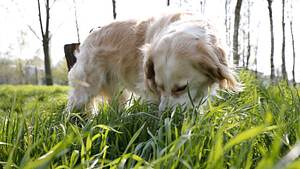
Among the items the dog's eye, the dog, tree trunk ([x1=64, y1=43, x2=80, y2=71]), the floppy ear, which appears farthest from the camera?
tree trunk ([x1=64, y1=43, x2=80, y2=71])

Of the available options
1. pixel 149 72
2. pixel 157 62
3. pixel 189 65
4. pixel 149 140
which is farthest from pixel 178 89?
pixel 149 140

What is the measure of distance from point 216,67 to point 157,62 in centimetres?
56

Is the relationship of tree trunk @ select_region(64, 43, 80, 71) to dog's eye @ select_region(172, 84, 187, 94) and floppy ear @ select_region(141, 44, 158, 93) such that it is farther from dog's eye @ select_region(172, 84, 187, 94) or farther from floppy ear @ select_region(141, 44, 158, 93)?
dog's eye @ select_region(172, 84, 187, 94)

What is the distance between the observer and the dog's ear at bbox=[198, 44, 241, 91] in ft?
10.6

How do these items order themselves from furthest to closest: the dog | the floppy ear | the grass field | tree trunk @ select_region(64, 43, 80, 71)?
tree trunk @ select_region(64, 43, 80, 71), the floppy ear, the dog, the grass field

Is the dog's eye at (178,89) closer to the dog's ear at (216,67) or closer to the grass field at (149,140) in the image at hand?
the dog's ear at (216,67)

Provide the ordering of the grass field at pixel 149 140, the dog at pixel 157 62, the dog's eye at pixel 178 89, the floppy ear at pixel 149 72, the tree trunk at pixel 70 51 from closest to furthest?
the grass field at pixel 149 140
the dog's eye at pixel 178 89
the dog at pixel 157 62
the floppy ear at pixel 149 72
the tree trunk at pixel 70 51

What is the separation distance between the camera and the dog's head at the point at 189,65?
3.18 m

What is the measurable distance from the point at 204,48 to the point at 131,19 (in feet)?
4.97

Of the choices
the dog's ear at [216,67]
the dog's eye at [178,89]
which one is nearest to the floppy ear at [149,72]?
the dog's eye at [178,89]

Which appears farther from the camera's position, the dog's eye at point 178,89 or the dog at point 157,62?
the dog at point 157,62

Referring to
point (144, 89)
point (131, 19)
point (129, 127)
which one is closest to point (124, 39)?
point (131, 19)

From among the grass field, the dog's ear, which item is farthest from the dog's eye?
the grass field

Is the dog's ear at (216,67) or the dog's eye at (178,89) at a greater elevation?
the dog's ear at (216,67)
